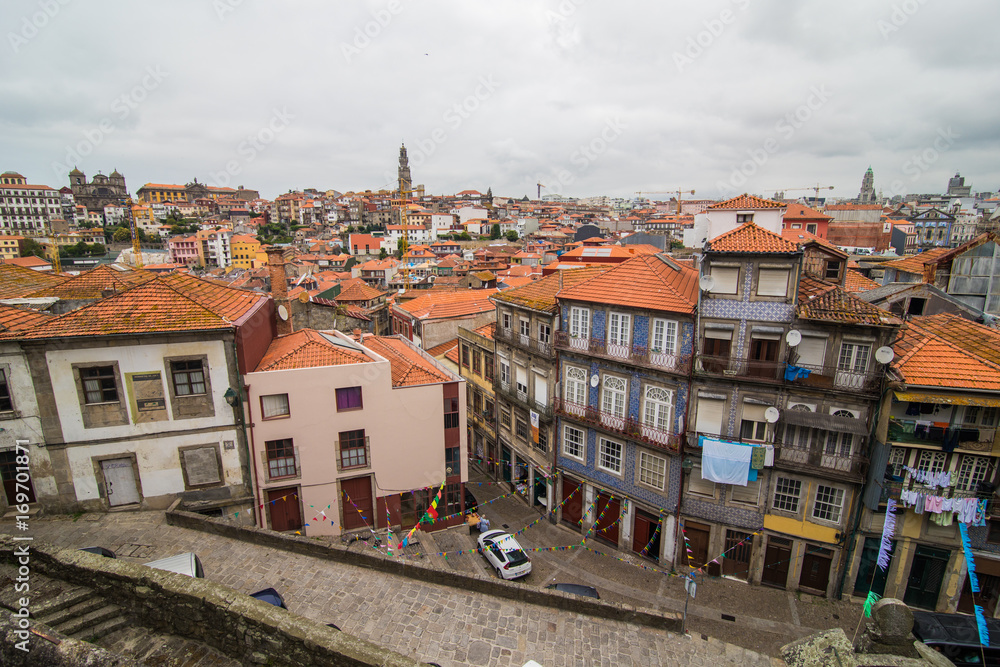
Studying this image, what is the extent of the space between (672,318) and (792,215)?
40.4 m

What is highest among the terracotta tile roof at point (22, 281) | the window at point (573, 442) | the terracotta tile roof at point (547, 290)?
the terracotta tile roof at point (22, 281)

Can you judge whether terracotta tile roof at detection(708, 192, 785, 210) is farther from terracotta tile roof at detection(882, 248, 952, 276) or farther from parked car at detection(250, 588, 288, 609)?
parked car at detection(250, 588, 288, 609)

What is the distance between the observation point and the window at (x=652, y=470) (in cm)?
2054

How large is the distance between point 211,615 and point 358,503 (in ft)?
40.3

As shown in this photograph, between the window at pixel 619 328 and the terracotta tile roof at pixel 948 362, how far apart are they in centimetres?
935

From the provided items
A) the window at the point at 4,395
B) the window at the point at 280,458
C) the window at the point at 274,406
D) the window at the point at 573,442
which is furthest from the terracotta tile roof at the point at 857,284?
the window at the point at 4,395

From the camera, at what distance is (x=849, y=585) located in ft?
60.8

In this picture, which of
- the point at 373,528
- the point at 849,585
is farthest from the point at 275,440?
the point at 849,585

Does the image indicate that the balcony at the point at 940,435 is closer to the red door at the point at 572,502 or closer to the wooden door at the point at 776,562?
the wooden door at the point at 776,562

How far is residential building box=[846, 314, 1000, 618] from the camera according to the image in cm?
1605

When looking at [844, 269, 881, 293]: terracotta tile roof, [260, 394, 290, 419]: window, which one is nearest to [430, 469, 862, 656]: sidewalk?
[260, 394, 290, 419]: window

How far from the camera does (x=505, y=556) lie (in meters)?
19.9

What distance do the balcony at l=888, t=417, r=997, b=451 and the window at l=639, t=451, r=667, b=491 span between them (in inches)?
315

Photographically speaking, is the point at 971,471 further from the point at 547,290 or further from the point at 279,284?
the point at 279,284
